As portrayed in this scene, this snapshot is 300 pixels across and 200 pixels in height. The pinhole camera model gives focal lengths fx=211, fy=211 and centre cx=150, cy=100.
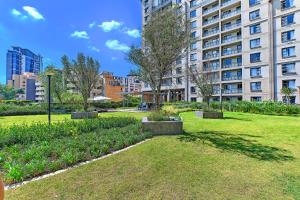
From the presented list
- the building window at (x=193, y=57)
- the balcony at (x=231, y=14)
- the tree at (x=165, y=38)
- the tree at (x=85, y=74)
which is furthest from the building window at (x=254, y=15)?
the tree at (x=165, y=38)

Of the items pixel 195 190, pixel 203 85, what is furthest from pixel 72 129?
pixel 203 85

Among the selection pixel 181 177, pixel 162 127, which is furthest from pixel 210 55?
pixel 181 177

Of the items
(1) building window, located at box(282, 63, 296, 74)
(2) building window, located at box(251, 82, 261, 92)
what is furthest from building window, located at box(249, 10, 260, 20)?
(2) building window, located at box(251, 82, 261, 92)

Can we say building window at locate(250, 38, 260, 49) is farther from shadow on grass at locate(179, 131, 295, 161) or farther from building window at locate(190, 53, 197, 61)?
shadow on grass at locate(179, 131, 295, 161)

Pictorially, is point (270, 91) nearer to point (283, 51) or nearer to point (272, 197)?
point (283, 51)

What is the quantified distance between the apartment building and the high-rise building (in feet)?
404

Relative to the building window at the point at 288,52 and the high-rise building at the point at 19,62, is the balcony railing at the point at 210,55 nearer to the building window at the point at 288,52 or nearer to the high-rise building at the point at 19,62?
the building window at the point at 288,52

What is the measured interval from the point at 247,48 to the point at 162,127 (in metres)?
39.0

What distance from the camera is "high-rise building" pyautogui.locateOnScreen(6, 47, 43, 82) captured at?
14438 cm

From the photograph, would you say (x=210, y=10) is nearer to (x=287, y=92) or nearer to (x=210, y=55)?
(x=210, y=55)

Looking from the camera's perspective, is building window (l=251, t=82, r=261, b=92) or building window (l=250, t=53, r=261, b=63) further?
building window (l=250, t=53, r=261, b=63)

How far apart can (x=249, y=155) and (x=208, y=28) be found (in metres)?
48.5

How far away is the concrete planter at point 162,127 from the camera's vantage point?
10.2 m

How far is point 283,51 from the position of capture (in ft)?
123
